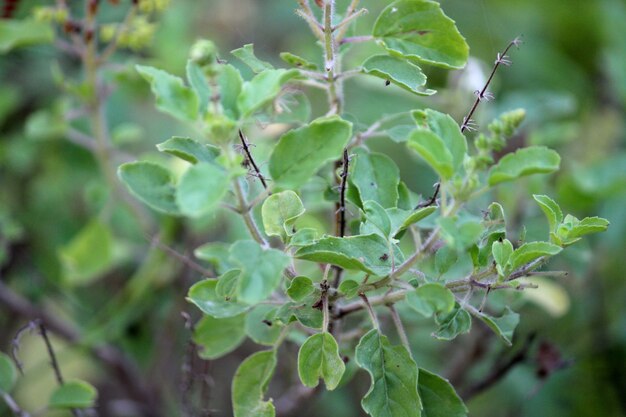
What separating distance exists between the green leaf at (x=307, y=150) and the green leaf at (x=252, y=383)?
0.25m

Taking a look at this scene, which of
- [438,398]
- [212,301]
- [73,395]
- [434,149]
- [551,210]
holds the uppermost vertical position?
[434,149]

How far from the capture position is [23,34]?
110 centimetres

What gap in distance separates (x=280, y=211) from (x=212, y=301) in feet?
0.41

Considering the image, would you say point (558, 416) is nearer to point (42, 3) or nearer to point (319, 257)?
point (319, 257)

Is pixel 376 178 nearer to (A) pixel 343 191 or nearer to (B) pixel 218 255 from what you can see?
(A) pixel 343 191

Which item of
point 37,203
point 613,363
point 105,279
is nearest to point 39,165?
point 37,203

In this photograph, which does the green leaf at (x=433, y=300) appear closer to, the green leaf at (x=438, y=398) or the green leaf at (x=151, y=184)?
the green leaf at (x=438, y=398)

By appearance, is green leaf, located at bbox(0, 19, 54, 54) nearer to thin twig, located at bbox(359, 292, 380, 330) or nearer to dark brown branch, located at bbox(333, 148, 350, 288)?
dark brown branch, located at bbox(333, 148, 350, 288)

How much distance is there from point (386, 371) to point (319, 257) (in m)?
0.15

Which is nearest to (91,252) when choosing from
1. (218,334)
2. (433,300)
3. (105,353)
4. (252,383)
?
(105,353)

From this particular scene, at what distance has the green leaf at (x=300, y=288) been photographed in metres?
0.68

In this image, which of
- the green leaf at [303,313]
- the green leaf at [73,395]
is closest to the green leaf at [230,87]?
the green leaf at [303,313]

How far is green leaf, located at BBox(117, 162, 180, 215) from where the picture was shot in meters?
0.68

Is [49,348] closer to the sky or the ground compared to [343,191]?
closer to the ground
